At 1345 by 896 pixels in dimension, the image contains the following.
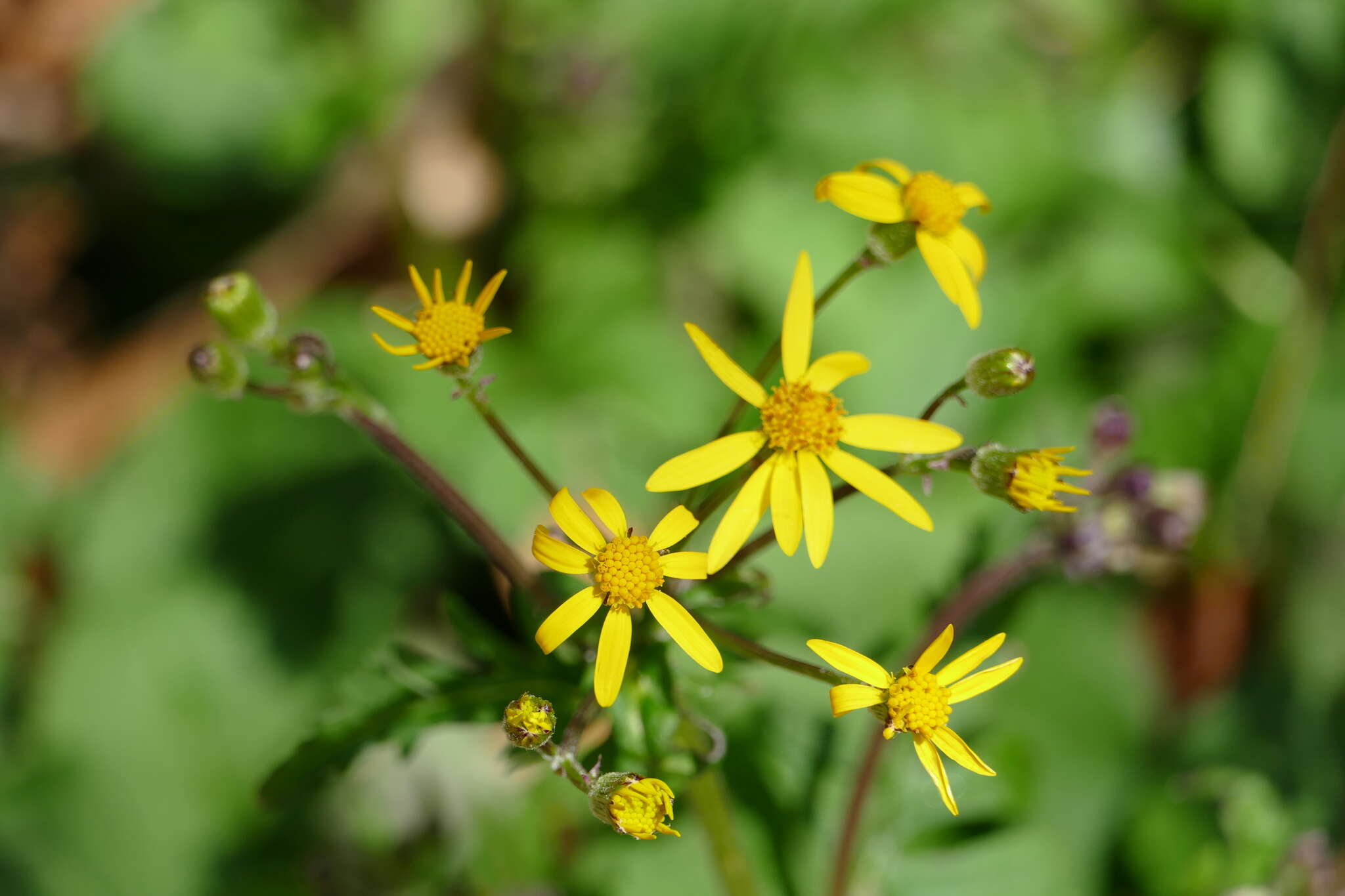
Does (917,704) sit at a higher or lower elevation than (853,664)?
lower

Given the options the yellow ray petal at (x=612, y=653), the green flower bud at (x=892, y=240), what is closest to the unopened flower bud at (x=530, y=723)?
the yellow ray petal at (x=612, y=653)

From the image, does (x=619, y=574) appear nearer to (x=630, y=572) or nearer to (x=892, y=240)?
(x=630, y=572)

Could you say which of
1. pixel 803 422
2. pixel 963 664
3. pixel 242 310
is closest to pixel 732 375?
pixel 803 422

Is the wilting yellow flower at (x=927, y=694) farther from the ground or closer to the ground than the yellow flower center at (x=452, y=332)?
closer to the ground

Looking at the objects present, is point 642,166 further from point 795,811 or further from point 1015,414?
point 795,811

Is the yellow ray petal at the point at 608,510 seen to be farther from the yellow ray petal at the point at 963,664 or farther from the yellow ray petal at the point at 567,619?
the yellow ray petal at the point at 963,664

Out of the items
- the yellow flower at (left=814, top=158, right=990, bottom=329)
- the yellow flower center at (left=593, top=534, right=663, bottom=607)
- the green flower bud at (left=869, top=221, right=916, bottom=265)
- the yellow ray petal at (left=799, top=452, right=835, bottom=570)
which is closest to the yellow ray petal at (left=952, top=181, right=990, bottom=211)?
the yellow flower at (left=814, top=158, right=990, bottom=329)
